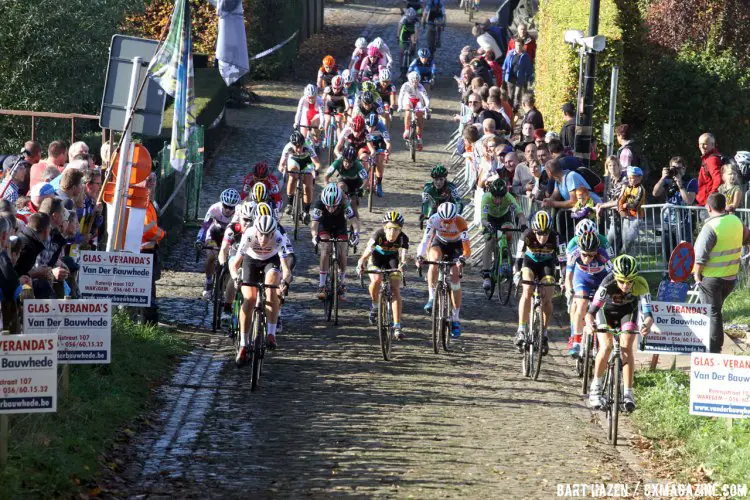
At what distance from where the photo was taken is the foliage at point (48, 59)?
2362 cm

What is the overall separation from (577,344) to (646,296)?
1.52m

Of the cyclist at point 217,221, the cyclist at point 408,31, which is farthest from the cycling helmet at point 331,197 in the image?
the cyclist at point 408,31

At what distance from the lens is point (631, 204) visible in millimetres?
17594

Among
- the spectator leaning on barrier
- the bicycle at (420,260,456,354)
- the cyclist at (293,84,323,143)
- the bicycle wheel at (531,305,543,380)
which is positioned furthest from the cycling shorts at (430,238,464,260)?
the cyclist at (293,84,323,143)

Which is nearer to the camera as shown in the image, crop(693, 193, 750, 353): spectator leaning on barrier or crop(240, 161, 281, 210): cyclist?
crop(693, 193, 750, 353): spectator leaning on barrier

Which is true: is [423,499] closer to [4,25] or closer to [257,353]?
[257,353]

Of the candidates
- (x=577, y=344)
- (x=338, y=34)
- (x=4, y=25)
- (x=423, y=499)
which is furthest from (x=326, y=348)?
(x=338, y=34)

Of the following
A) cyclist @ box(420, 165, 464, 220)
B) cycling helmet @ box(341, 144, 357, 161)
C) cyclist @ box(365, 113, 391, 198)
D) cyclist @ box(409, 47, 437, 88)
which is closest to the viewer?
cyclist @ box(420, 165, 464, 220)

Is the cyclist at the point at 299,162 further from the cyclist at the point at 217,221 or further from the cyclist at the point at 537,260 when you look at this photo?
the cyclist at the point at 537,260

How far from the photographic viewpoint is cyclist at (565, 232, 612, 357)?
14.1 metres

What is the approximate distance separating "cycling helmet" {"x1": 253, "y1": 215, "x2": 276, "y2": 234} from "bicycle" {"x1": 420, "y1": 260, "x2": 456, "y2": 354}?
7.63ft

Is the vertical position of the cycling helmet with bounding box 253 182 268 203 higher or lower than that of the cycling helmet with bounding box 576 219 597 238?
higher

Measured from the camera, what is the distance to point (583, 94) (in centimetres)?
1923

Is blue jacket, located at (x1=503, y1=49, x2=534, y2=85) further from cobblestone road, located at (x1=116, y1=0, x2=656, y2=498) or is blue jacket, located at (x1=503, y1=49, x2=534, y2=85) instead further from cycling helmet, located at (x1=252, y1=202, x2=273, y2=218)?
cycling helmet, located at (x1=252, y1=202, x2=273, y2=218)
